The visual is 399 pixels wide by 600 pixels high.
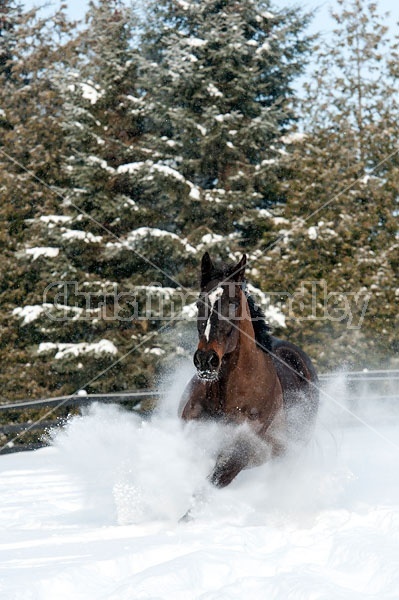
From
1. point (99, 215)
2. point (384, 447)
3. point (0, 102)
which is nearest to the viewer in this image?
point (384, 447)

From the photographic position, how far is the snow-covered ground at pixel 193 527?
4691mm

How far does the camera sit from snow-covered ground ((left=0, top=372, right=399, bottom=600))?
4.69 m

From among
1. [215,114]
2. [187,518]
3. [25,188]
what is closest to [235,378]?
[187,518]

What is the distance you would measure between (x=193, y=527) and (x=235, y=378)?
1199 mm

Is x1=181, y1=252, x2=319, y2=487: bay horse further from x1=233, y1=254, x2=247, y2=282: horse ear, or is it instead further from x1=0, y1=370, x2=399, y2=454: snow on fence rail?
x1=0, y1=370, x2=399, y2=454: snow on fence rail

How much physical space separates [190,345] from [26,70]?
13495mm

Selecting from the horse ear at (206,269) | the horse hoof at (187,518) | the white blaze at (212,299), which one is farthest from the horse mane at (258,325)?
the horse hoof at (187,518)

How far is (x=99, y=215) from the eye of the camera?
22078 millimetres

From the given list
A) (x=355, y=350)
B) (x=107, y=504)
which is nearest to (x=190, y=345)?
(x=355, y=350)

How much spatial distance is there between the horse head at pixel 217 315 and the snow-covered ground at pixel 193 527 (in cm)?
83

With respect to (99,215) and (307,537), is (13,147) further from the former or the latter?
(307,537)

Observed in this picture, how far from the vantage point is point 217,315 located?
21.1 feet

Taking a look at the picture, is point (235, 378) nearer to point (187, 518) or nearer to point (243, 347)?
point (243, 347)

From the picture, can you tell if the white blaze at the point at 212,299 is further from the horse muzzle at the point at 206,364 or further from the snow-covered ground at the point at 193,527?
the snow-covered ground at the point at 193,527
